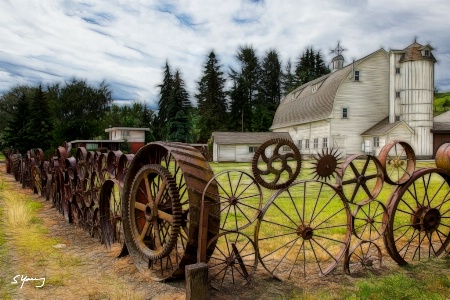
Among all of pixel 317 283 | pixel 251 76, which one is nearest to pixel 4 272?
pixel 317 283

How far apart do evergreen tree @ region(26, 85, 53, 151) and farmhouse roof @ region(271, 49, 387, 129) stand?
23994mm

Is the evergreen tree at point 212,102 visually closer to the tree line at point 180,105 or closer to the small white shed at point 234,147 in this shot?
the tree line at point 180,105

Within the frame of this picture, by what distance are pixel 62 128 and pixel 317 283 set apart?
3778 centimetres

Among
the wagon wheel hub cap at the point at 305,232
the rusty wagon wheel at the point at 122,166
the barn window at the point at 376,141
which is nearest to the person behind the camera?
the wagon wheel hub cap at the point at 305,232

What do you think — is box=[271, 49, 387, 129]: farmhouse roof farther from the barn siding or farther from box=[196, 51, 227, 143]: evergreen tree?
box=[196, 51, 227, 143]: evergreen tree

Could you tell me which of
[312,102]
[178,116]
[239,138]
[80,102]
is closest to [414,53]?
[312,102]

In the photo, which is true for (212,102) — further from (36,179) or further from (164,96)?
(36,179)

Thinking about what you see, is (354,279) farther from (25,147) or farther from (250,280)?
(25,147)

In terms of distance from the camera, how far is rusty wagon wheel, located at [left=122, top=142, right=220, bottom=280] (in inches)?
173

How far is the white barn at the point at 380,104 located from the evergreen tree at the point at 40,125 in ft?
80.8

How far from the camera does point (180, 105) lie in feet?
155

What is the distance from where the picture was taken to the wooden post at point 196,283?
149 inches
